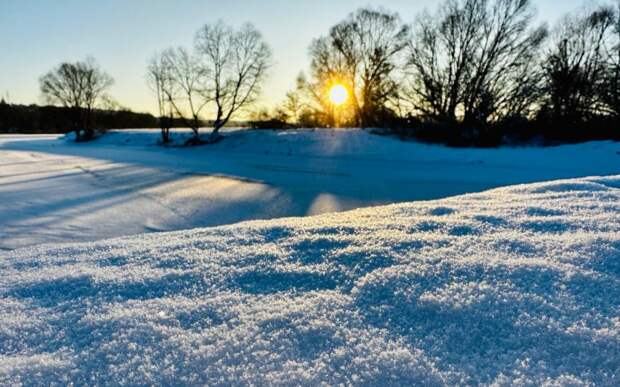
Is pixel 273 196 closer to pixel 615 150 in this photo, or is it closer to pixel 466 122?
pixel 615 150

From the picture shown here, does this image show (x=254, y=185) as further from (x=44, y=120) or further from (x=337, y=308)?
(x=44, y=120)

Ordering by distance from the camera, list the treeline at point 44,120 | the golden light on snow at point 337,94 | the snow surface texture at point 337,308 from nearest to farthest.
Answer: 1. the snow surface texture at point 337,308
2. the golden light on snow at point 337,94
3. the treeline at point 44,120

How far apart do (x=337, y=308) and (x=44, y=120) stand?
67999 mm

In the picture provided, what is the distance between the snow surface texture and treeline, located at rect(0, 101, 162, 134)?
57.7 m

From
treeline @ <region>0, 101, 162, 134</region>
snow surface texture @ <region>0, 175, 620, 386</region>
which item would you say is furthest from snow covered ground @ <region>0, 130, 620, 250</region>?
treeline @ <region>0, 101, 162, 134</region>

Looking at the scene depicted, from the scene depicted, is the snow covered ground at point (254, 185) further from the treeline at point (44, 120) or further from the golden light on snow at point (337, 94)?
the treeline at point (44, 120)

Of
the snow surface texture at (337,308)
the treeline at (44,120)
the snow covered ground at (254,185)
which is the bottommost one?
the snow covered ground at (254,185)

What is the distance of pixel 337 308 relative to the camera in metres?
1.36

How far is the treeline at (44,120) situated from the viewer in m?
53.4

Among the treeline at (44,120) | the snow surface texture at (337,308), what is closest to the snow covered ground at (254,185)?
the snow surface texture at (337,308)

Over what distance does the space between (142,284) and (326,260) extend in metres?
0.84

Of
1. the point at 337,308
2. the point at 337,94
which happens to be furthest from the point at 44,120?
the point at 337,308

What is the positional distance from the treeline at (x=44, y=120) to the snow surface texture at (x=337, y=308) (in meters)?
57.7

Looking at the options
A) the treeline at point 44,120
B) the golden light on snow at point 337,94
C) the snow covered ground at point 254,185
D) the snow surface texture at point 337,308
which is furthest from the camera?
the treeline at point 44,120
